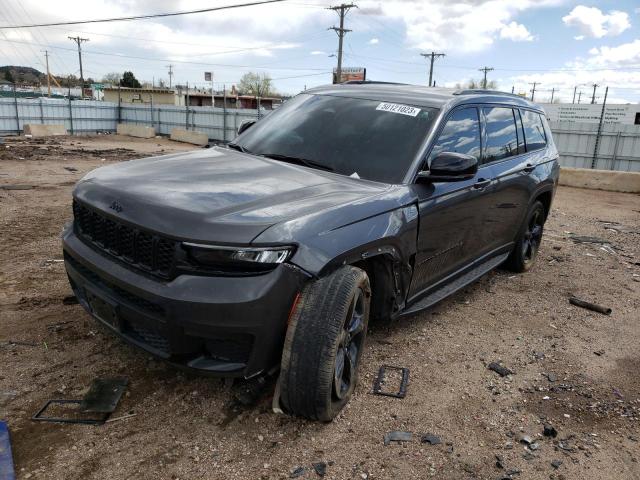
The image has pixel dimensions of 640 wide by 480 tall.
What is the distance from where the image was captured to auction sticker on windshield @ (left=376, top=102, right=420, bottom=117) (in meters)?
3.71

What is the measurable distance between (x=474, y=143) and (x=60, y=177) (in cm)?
1063

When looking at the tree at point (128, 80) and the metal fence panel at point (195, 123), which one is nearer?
the metal fence panel at point (195, 123)

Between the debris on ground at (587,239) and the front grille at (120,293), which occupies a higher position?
the front grille at (120,293)

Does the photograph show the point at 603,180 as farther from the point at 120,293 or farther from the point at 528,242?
the point at 120,293

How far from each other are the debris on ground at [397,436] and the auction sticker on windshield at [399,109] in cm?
214

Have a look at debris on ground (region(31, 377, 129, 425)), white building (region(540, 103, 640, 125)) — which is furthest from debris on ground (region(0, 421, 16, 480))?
white building (region(540, 103, 640, 125))

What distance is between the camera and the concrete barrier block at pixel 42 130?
2561 cm

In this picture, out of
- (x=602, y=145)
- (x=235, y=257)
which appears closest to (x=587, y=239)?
(x=235, y=257)

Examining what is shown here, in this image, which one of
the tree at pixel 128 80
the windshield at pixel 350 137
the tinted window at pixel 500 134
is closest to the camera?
the windshield at pixel 350 137

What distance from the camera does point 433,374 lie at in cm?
350

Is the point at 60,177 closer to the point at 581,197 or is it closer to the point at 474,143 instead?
the point at 474,143

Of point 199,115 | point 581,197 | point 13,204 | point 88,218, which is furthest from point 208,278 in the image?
point 199,115

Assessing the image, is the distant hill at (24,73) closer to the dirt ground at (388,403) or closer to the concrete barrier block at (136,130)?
the concrete barrier block at (136,130)

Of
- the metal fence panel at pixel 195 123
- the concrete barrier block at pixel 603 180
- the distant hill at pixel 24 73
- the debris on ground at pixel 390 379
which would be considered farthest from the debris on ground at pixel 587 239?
the distant hill at pixel 24 73
